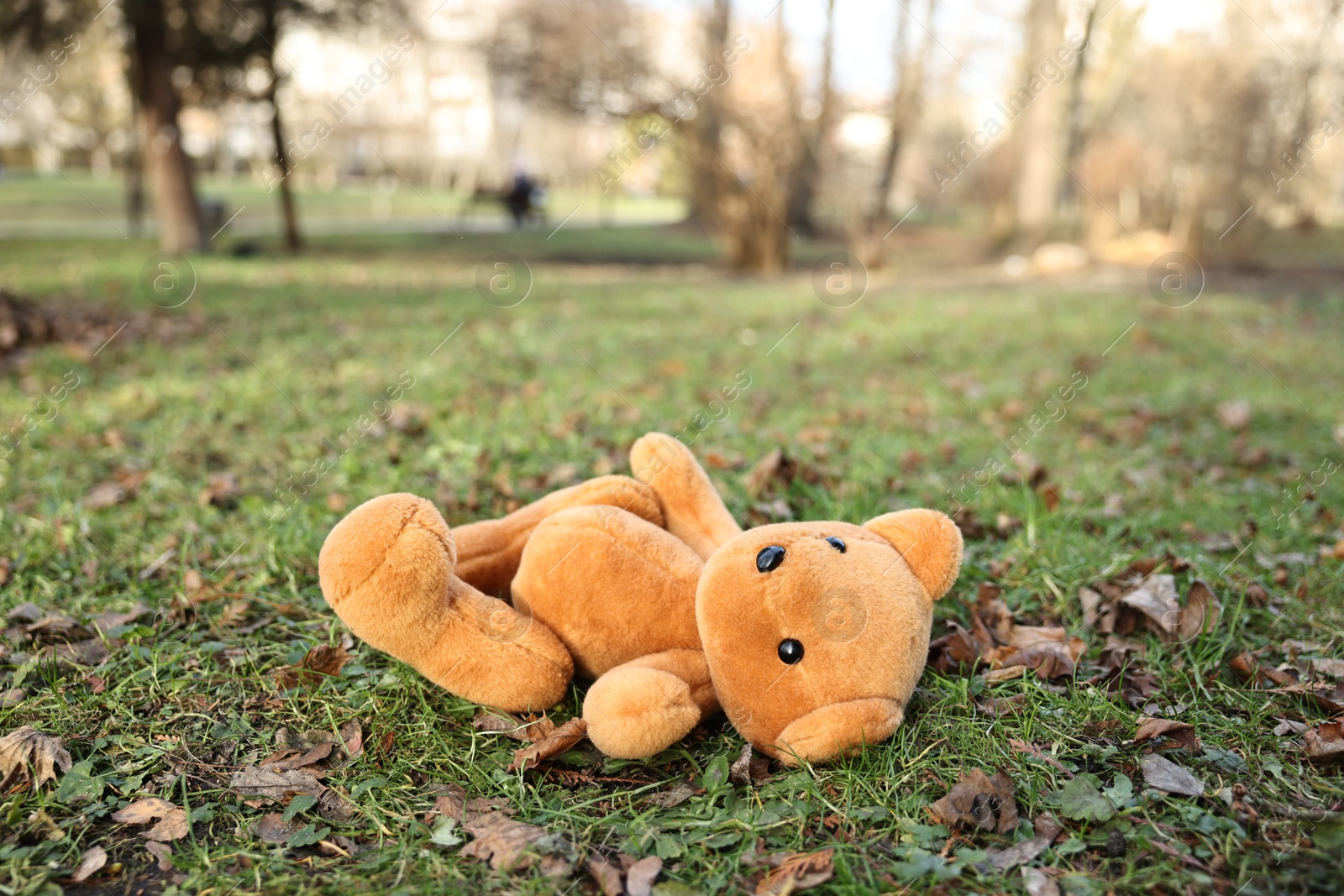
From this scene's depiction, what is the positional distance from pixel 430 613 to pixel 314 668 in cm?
65

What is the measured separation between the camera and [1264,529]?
3.60 meters

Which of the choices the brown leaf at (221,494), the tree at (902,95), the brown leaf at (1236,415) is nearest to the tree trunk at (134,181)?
the tree at (902,95)

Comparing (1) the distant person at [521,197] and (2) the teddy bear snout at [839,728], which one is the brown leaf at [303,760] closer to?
(2) the teddy bear snout at [839,728]

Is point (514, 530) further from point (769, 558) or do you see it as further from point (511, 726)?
point (769, 558)

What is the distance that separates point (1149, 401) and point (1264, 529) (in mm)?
2432

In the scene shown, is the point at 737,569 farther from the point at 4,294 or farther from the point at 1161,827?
the point at 4,294

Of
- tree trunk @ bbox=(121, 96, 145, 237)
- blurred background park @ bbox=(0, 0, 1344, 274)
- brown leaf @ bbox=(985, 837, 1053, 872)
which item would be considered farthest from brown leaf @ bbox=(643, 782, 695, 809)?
tree trunk @ bbox=(121, 96, 145, 237)

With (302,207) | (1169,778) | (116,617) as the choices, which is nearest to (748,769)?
(1169,778)

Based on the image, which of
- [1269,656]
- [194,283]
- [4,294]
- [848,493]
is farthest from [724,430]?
[194,283]

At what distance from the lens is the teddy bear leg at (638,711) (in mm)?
2025

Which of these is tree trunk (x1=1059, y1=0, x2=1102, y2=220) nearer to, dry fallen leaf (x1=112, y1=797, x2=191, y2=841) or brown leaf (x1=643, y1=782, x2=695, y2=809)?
brown leaf (x1=643, y1=782, x2=695, y2=809)

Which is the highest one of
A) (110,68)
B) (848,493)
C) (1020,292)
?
(110,68)

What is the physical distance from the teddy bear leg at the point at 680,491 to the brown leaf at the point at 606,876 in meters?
0.88

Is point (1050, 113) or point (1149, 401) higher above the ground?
point (1050, 113)
